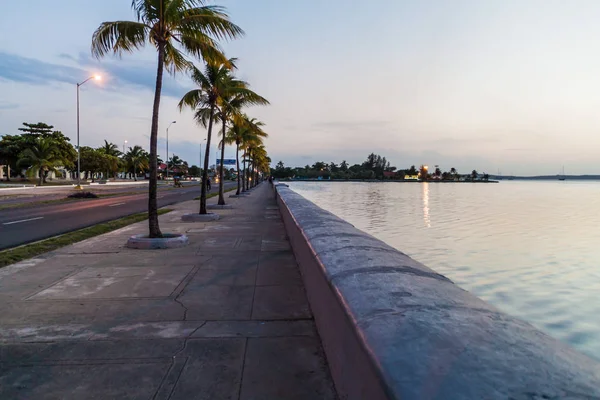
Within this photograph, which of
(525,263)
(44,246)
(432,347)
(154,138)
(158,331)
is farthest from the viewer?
(525,263)

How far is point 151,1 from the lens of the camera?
410 inches

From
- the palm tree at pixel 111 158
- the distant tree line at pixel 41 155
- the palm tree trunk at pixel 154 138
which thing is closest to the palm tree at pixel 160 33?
the palm tree trunk at pixel 154 138

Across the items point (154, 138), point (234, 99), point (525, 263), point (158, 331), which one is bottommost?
point (525, 263)

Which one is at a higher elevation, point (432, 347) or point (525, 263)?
point (432, 347)

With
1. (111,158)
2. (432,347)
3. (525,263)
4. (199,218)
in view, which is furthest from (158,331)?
(111,158)

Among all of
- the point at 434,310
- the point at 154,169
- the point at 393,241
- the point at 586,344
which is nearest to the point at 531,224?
the point at 393,241

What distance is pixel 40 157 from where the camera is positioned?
60781 millimetres

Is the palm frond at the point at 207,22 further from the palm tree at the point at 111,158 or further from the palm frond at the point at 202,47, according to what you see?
the palm tree at the point at 111,158

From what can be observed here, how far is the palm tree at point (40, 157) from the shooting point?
59.2 meters

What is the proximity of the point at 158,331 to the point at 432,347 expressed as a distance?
3520 millimetres

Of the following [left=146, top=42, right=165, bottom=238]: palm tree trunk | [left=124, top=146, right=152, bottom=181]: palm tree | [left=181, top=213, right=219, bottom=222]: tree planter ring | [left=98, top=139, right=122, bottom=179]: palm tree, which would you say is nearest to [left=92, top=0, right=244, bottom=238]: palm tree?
[left=146, top=42, right=165, bottom=238]: palm tree trunk

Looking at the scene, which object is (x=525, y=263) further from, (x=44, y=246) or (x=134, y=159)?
(x=134, y=159)

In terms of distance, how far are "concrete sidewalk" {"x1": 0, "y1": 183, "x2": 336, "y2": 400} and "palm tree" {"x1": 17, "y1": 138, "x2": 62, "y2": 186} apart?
199 feet

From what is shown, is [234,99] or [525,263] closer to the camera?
[525,263]
